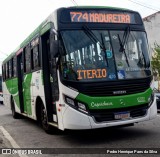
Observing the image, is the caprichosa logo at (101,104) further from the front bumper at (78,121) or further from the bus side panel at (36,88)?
the bus side panel at (36,88)

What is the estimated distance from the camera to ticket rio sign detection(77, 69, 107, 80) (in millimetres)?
7660

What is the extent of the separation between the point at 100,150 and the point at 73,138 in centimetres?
184

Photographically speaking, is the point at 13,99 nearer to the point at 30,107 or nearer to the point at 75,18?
the point at 30,107

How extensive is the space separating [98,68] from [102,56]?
334 mm

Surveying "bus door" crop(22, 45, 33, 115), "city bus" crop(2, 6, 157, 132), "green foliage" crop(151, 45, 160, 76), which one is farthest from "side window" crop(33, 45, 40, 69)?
"green foliage" crop(151, 45, 160, 76)

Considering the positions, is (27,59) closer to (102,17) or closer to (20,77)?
(20,77)

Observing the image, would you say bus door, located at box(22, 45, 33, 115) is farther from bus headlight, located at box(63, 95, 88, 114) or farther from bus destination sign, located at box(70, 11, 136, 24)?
bus headlight, located at box(63, 95, 88, 114)

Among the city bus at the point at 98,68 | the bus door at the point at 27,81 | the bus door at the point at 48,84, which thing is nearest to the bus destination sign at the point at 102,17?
the city bus at the point at 98,68

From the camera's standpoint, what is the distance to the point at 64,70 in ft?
25.4

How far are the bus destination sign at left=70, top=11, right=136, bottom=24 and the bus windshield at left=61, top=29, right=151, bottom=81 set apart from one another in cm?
33

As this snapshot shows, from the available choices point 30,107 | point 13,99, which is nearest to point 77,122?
point 30,107

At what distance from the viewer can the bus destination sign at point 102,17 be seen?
26.7ft

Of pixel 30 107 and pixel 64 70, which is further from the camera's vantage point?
pixel 30 107

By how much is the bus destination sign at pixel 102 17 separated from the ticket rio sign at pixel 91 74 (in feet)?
4.36
